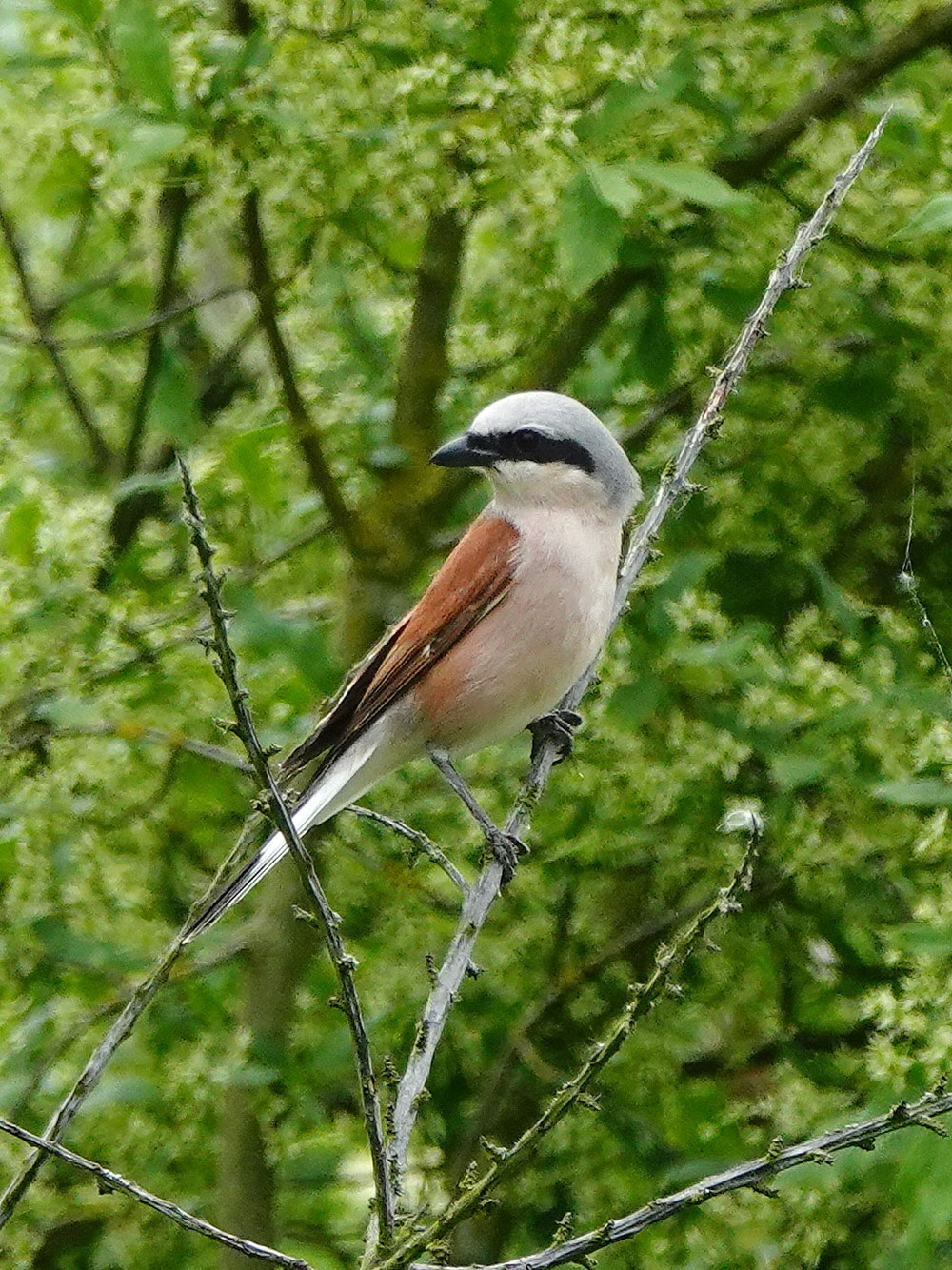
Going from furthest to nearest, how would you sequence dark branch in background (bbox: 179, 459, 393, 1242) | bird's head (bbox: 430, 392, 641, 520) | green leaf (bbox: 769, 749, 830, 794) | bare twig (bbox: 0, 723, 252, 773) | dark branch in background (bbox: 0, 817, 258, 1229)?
bare twig (bbox: 0, 723, 252, 773) → bird's head (bbox: 430, 392, 641, 520) → green leaf (bbox: 769, 749, 830, 794) → dark branch in background (bbox: 0, 817, 258, 1229) → dark branch in background (bbox: 179, 459, 393, 1242)

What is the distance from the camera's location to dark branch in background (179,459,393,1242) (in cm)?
144

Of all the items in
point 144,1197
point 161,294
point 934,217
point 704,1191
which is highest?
point 161,294

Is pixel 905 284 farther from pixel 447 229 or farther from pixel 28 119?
pixel 28 119

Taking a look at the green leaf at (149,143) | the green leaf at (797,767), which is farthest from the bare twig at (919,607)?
the green leaf at (149,143)

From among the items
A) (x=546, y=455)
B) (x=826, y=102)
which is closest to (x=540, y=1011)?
(x=546, y=455)

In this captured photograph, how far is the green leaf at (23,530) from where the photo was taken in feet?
11.1

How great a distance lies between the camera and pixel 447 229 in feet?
14.0

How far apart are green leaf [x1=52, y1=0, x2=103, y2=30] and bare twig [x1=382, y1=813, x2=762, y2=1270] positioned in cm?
241

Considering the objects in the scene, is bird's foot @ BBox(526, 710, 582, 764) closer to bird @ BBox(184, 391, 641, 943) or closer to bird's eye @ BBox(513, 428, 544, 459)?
bird @ BBox(184, 391, 641, 943)

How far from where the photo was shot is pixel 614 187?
2975mm

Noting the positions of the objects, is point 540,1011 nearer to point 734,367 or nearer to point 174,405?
point 174,405

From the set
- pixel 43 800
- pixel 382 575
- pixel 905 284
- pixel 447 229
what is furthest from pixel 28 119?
pixel 905 284

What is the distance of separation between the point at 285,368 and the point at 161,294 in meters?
0.76

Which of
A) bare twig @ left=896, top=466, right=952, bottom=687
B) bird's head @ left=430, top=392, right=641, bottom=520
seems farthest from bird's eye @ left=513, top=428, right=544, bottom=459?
bare twig @ left=896, top=466, right=952, bottom=687
